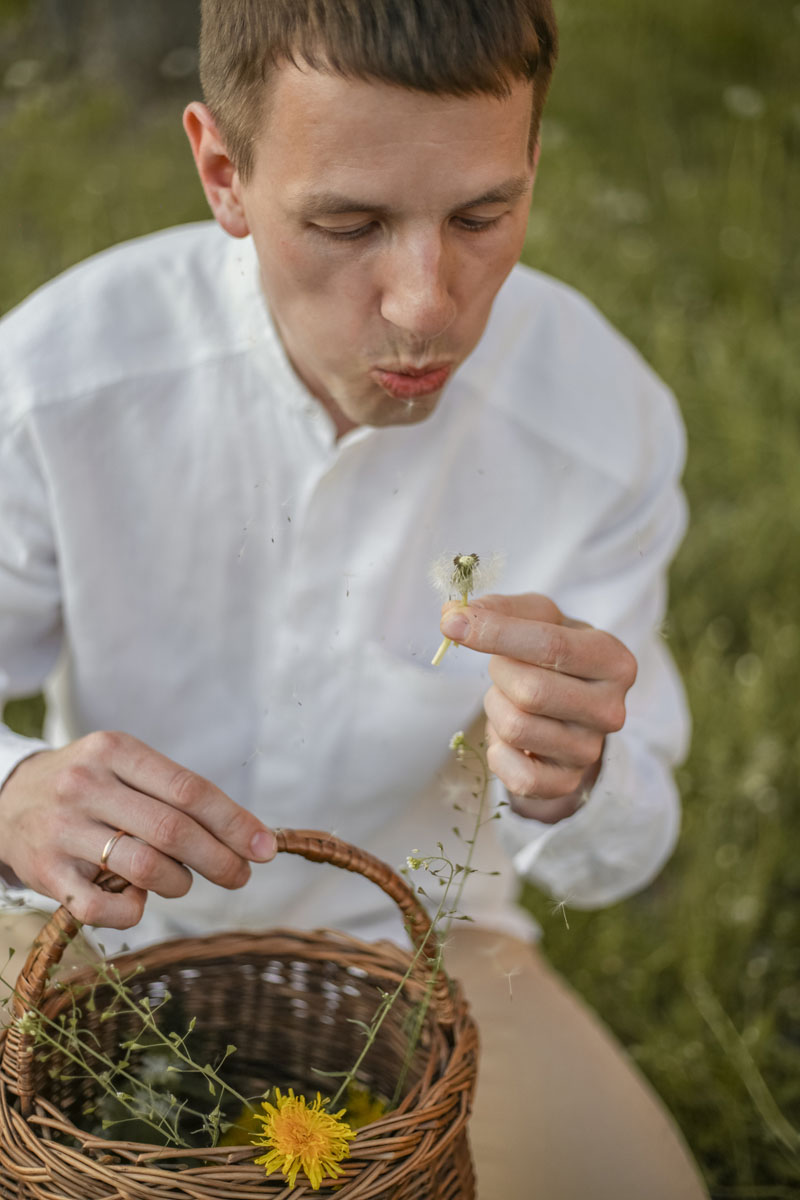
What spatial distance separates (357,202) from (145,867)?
0.56m

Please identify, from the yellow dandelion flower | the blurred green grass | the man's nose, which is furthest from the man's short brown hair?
the blurred green grass

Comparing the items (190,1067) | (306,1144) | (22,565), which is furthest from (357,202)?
(190,1067)

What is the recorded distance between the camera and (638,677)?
4.80ft

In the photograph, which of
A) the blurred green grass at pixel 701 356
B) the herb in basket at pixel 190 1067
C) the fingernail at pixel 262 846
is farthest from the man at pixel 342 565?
the blurred green grass at pixel 701 356

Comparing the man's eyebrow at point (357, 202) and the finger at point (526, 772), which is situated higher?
the man's eyebrow at point (357, 202)

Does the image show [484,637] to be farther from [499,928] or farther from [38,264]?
[38,264]

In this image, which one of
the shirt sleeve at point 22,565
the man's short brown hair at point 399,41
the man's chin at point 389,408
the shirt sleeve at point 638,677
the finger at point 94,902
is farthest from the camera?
the shirt sleeve at point 638,677

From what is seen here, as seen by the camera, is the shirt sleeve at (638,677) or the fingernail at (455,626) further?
the shirt sleeve at (638,677)

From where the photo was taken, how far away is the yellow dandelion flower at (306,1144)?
86 cm

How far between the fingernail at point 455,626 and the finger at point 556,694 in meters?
0.09

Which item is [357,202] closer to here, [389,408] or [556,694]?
[389,408]

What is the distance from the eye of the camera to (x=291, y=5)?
34.6 inches

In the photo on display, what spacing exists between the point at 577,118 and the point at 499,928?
268cm

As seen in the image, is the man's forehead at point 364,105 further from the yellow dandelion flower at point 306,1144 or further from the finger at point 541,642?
the yellow dandelion flower at point 306,1144
